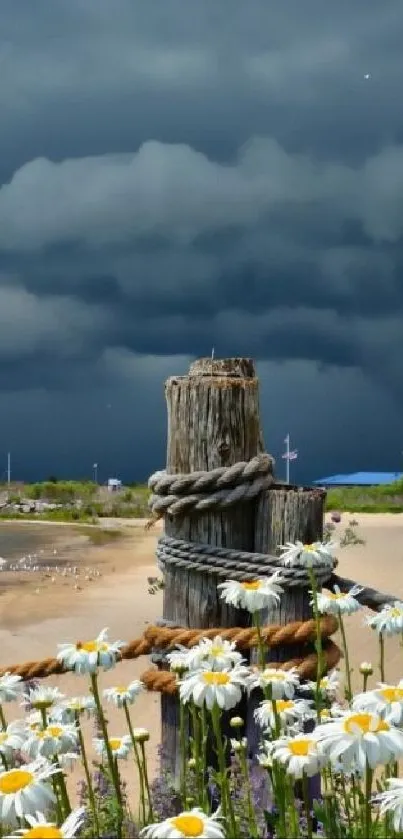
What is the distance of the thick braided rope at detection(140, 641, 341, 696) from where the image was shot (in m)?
3.39

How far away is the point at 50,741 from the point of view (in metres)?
2.50

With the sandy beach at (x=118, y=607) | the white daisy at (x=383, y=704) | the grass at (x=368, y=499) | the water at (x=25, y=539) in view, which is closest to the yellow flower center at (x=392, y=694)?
the white daisy at (x=383, y=704)

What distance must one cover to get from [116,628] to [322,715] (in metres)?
10.4

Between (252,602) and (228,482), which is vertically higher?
(228,482)

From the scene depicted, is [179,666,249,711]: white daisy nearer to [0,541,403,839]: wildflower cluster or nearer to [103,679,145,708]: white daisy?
[0,541,403,839]: wildflower cluster

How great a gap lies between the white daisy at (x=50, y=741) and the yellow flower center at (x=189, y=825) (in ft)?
2.77

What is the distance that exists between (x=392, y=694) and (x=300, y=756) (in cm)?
25

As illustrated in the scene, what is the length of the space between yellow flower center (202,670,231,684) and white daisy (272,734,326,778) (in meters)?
0.19

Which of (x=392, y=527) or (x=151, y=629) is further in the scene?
(x=392, y=527)

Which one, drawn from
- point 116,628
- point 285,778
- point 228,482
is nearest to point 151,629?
point 228,482

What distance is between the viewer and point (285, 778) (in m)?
2.24

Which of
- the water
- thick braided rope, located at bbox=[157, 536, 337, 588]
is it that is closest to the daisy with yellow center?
thick braided rope, located at bbox=[157, 536, 337, 588]

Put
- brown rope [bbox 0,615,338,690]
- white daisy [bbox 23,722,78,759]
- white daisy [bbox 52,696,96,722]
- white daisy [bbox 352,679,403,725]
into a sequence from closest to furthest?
white daisy [bbox 352,679,403,725], white daisy [bbox 23,722,78,759], white daisy [bbox 52,696,96,722], brown rope [bbox 0,615,338,690]

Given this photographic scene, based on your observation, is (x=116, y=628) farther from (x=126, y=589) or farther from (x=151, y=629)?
(x=151, y=629)
